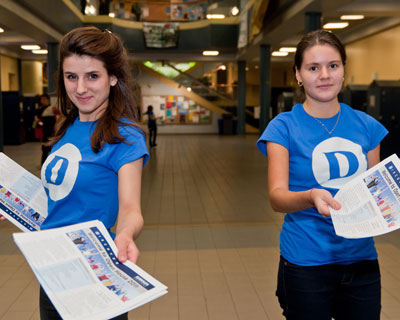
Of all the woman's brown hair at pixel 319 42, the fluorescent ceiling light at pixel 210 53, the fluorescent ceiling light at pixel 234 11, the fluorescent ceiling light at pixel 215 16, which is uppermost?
the fluorescent ceiling light at pixel 234 11

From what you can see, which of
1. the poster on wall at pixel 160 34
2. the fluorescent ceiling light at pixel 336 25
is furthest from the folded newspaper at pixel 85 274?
the poster on wall at pixel 160 34

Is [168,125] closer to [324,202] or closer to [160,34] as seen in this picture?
[160,34]

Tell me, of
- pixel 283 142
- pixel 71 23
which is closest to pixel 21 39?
pixel 71 23

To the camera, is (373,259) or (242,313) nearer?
(373,259)

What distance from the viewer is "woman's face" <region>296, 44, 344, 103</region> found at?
1825 millimetres

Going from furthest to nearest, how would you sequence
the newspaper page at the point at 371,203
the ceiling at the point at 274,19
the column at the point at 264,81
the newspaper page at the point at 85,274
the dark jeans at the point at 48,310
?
the column at the point at 264,81 → the ceiling at the point at 274,19 → the dark jeans at the point at 48,310 → the newspaper page at the point at 371,203 → the newspaper page at the point at 85,274

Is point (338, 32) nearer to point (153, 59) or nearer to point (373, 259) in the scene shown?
point (153, 59)

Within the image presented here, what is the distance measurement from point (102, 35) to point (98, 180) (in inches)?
18.9

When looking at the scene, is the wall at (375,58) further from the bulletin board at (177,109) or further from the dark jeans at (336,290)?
the dark jeans at (336,290)

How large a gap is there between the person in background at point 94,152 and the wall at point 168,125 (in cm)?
2479

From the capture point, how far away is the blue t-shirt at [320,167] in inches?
70.4

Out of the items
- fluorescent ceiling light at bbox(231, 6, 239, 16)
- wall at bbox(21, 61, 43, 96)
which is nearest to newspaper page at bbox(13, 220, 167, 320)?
fluorescent ceiling light at bbox(231, 6, 239, 16)

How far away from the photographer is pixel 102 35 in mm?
1634

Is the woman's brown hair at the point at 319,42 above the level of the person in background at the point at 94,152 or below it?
above
